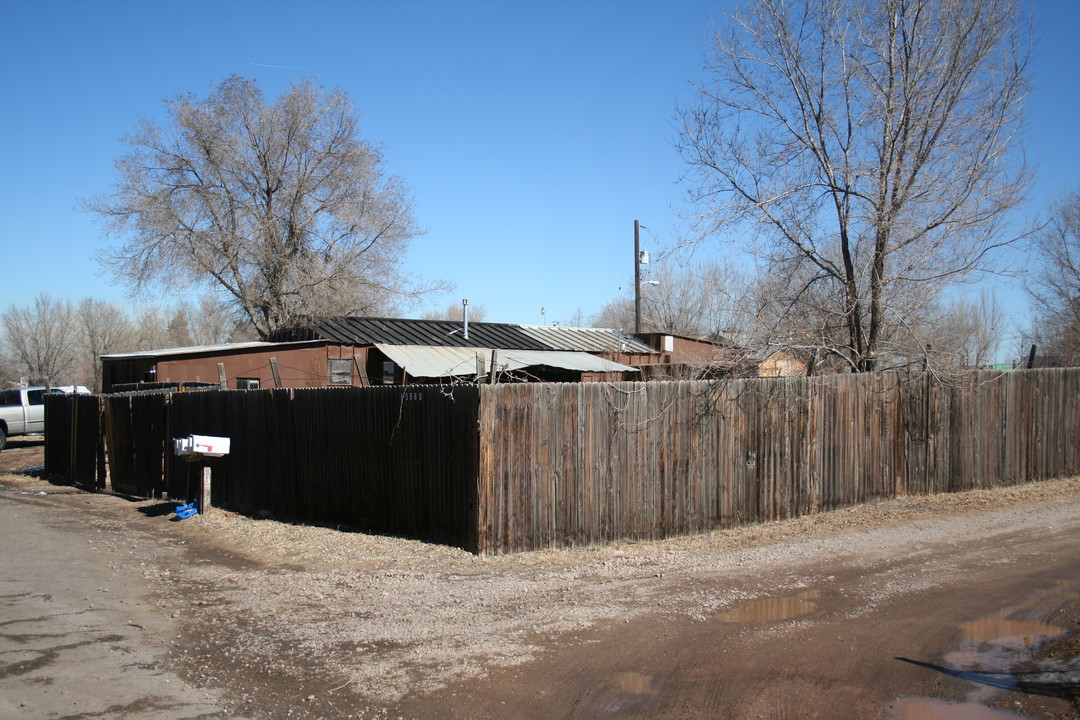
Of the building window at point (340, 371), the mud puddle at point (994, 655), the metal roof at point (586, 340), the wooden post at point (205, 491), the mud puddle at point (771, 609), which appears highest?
the metal roof at point (586, 340)

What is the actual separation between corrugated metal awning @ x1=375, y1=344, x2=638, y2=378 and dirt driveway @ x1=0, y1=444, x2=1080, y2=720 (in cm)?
809

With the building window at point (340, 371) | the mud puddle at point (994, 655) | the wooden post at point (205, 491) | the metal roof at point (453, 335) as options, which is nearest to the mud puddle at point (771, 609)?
the mud puddle at point (994, 655)

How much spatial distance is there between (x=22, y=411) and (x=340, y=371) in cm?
→ 1471

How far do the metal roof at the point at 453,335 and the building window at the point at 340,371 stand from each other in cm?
51

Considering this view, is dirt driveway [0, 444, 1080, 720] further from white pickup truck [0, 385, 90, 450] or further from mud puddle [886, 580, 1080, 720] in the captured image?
white pickup truck [0, 385, 90, 450]

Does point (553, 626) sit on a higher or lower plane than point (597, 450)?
lower

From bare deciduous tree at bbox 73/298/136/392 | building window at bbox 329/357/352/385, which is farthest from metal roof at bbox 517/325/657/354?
bare deciduous tree at bbox 73/298/136/392

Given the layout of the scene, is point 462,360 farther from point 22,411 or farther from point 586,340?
point 22,411

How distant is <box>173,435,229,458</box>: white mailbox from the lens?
462 inches

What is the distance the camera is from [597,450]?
9742 millimetres

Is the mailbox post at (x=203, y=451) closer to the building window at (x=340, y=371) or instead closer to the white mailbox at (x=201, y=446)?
the white mailbox at (x=201, y=446)

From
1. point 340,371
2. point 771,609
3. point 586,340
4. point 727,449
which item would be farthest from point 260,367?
point 771,609

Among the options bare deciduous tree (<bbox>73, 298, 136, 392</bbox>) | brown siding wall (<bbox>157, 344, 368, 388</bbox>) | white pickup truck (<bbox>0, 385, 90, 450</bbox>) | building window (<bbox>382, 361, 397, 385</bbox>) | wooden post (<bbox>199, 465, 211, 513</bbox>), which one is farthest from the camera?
bare deciduous tree (<bbox>73, 298, 136, 392</bbox>)

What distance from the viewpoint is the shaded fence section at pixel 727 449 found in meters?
9.30
